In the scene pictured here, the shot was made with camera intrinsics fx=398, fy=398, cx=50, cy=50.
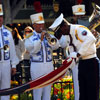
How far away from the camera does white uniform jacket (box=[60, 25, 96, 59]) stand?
6.65 metres

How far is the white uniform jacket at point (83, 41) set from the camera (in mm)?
6652

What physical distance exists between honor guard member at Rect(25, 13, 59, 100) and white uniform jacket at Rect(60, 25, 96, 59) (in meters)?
0.82

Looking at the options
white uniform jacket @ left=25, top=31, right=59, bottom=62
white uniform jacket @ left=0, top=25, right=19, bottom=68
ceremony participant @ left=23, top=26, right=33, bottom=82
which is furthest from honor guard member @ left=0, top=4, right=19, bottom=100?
ceremony participant @ left=23, top=26, right=33, bottom=82

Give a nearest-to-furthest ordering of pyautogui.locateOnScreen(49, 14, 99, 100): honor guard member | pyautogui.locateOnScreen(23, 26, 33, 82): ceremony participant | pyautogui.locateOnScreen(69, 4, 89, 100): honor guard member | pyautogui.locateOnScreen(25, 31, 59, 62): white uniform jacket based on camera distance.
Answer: pyautogui.locateOnScreen(49, 14, 99, 100): honor guard member → pyautogui.locateOnScreen(25, 31, 59, 62): white uniform jacket → pyautogui.locateOnScreen(69, 4, 89, 100): honor guard member → pyautogui.locateOnScreen(23, 26, 33, 82): ceremony participant

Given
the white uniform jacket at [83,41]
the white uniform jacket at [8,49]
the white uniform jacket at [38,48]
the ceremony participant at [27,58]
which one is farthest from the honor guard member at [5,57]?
the ceremony participant at [27,58]

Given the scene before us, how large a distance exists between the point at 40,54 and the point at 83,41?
115 centimetres

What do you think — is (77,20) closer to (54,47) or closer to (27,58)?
(54,47)

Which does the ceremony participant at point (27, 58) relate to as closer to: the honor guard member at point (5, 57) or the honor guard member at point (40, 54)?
the honor guard member at point (40, 54)

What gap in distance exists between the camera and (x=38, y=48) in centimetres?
749

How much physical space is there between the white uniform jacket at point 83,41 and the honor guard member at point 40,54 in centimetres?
82

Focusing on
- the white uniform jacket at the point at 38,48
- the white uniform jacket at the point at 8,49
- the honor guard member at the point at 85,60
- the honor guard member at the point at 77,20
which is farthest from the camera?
the honor guard member at the point at 77,20

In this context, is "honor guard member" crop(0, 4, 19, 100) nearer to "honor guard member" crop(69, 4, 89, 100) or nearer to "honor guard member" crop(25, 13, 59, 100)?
"honor guard member" crop(25, 13, 59, 100)

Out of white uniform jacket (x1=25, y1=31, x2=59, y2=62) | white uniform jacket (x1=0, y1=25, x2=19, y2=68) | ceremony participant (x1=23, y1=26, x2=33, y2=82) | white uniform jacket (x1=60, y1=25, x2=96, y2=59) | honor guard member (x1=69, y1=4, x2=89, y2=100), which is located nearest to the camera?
white uniform jacket (x1=60, y1=25, x2=96, y2=59)

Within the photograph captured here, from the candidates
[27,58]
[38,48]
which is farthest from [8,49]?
[27,58]
